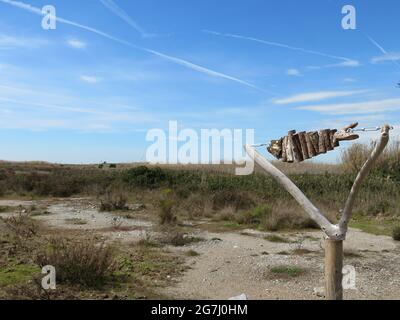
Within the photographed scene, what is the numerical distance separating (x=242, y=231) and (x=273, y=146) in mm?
8406

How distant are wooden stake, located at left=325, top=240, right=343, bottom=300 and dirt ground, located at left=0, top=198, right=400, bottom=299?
2.65 m

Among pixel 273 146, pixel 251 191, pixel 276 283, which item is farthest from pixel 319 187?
pixel 273 146

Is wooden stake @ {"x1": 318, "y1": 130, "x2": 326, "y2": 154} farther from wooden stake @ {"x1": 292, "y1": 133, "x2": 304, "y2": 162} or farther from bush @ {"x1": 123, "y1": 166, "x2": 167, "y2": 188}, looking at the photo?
bush @ {"x1": 123, "y1": 166, "x2": 167, "y2": 188}

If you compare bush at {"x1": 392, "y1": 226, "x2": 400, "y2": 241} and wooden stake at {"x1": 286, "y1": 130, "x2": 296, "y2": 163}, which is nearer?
wooden stake at {"x1": 286, "y1": 130, "x2": 296, "y2": 163}

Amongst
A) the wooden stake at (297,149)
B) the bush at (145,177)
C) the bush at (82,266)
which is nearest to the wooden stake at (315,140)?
the wooden stake at (297,149)

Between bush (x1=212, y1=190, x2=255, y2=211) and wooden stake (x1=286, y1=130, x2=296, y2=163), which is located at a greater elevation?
wooden stake (x1=286, y1=130, x2=296, y2=163)

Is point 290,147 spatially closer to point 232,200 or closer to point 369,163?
point 369,163

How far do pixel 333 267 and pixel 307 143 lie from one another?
113cm

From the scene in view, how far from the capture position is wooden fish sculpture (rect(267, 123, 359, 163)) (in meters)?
3.94

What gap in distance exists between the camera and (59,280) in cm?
711

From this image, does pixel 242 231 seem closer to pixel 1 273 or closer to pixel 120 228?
pixel 120 228

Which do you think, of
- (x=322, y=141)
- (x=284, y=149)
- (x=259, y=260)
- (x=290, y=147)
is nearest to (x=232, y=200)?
(x=259, y=260)

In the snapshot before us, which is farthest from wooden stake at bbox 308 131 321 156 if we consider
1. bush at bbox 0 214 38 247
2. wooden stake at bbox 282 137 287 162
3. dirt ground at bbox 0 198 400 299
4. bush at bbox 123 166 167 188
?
bush at bbox 123 166 167 188

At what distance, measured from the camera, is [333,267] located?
4250mm
